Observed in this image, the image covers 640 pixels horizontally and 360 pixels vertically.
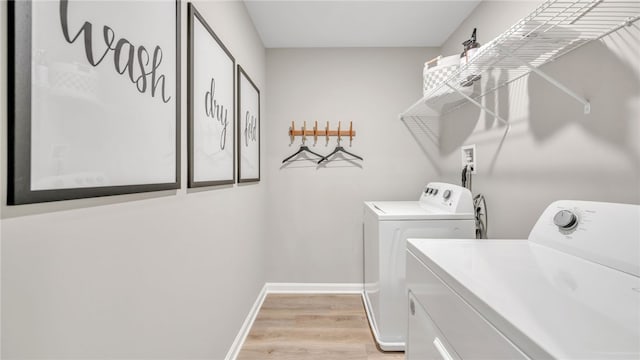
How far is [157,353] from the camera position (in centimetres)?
93

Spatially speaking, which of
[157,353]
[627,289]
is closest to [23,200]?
[157,353]

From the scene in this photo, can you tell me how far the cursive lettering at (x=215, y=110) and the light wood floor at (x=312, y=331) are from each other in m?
1.31

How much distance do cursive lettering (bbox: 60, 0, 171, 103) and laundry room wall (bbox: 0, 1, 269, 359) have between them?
12 centimetres

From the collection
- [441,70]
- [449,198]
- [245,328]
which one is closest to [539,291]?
[449,198]

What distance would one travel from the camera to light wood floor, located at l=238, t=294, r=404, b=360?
1.78 m

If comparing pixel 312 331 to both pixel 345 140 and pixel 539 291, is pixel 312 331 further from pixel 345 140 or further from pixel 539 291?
pixel 539 291

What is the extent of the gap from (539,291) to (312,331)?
1699mm

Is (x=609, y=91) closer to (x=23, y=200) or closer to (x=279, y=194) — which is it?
(x=23, y=200)

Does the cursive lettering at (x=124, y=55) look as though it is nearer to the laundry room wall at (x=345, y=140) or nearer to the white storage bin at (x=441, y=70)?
the white storage bin at (x=441, y=70)

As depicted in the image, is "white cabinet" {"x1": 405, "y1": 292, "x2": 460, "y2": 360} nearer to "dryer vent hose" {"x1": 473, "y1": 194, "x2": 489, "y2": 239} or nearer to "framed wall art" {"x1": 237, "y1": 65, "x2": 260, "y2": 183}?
"dryer vent hose" {"x1": 473, "y1": 194, "x2": 489, "y2": 239}

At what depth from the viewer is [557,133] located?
129 centimetres

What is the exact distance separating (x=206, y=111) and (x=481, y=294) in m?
1.23

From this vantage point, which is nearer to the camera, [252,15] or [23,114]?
[23,114]

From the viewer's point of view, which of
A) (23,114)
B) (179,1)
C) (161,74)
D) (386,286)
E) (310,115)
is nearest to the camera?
(23,114)
